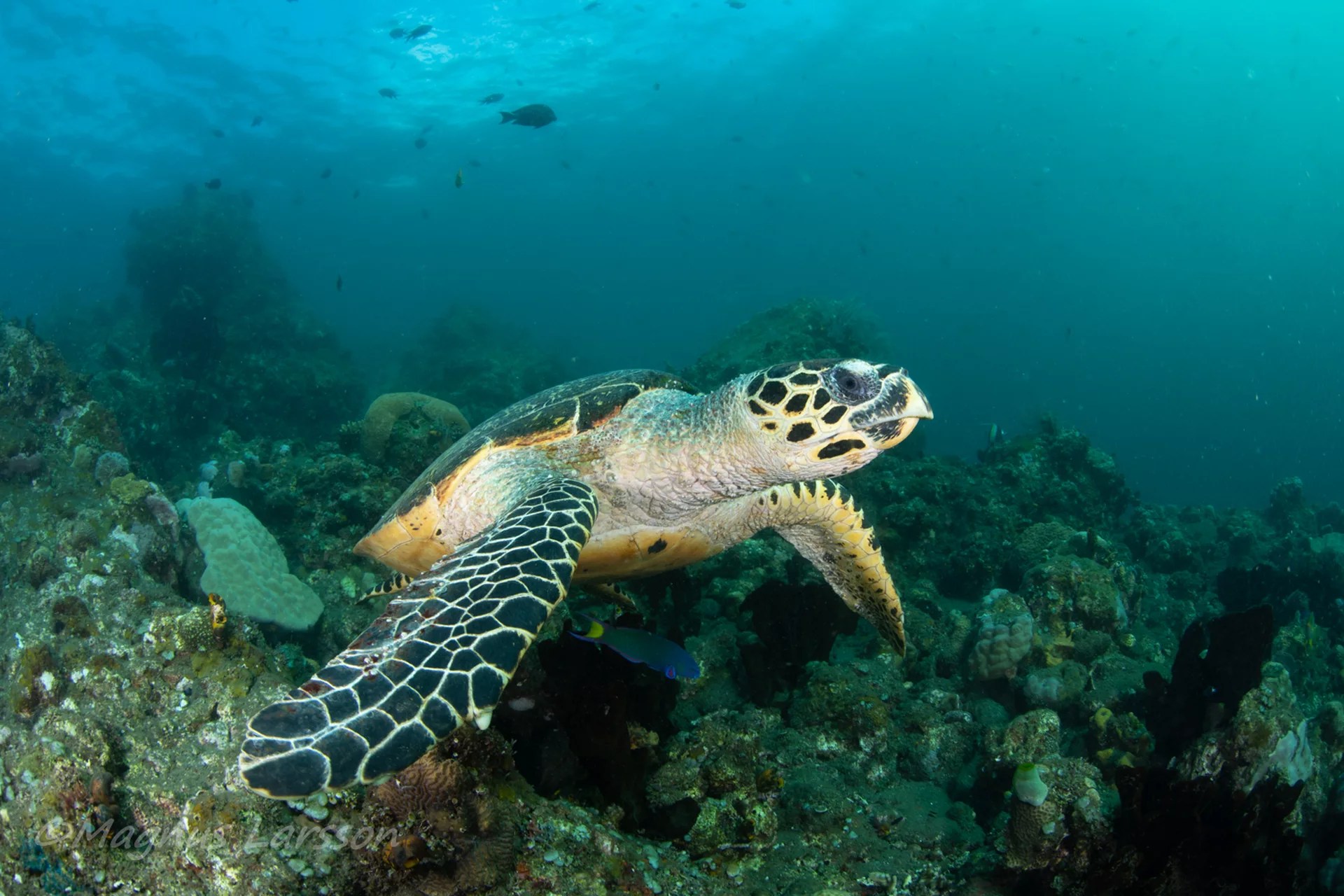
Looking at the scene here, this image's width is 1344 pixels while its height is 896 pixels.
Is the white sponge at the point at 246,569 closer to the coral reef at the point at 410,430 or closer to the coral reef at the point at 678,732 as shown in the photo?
the coral reef at the point at 678,732

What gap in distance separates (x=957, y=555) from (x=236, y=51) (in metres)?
44.1

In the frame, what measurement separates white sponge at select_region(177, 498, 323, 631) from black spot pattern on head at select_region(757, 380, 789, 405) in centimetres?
398

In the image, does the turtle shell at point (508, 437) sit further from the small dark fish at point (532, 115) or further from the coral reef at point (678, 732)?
the small dark fish at point (532, 115)

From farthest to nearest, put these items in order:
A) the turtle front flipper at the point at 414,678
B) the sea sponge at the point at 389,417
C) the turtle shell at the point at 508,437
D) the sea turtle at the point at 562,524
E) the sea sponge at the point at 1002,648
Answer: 1. the sea sponge at the point at 389,417
2. the sea sponge at the point at 1002,648
3. the turtle shell at the point at 508,437
4. the sea turtle at the point at 562,524
5. the turtle front flipper at the point at 414,678

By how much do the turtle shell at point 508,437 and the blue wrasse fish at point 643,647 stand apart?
1394 millimetres

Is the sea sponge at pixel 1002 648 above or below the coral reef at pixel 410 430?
above

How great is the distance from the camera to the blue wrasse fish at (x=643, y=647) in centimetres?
285

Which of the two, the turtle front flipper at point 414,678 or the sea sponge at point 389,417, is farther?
the sea sponge at point 389,417

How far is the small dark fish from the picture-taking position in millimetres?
14438

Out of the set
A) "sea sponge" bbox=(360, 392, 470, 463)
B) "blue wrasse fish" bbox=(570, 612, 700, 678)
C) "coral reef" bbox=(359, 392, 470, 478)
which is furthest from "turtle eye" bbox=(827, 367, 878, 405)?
"sea sponge" bbox=(360, 392, 470, 463)

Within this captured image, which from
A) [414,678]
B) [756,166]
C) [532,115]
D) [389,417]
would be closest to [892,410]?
[414,678]

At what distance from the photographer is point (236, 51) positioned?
33750 millimetres

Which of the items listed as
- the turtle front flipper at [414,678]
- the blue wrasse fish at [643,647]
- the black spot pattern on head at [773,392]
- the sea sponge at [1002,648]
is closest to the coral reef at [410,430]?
the blue wrasse fish at [643,647]

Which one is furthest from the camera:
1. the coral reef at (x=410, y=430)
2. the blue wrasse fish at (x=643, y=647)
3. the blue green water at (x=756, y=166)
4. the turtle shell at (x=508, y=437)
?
the blue green water at (x=756, y=166)
